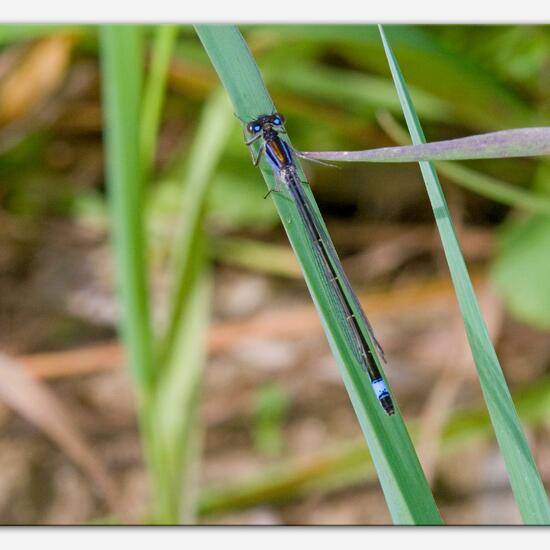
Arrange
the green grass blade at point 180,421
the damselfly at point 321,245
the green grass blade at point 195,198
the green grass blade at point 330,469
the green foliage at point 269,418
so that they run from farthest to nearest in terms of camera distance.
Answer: the green foliage at point 269,418
the green grass blade at point 330,469
the green grass blade at point 195,198
the green grass blade at point 180,421
the damselfly at point 321,245

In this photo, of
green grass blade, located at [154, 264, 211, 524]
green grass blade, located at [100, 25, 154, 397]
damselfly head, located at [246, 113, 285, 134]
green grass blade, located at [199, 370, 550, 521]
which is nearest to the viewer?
A: damselfly head, located at [246, 113, 285, 134]

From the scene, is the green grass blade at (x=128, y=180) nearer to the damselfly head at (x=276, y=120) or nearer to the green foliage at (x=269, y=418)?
the damselfly head at (x=276, y=120)

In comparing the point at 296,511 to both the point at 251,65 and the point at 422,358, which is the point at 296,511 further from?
the point at 251,65

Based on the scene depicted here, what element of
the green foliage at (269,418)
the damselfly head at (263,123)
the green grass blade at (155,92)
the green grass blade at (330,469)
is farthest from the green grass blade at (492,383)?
the green foliage at (269,418)

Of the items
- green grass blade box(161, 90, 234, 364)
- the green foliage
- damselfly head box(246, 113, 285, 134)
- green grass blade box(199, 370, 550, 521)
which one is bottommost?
green grass blade box(199, 370, 550, 521)

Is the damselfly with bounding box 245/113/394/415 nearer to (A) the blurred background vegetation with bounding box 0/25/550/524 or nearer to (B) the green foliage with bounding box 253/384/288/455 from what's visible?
(A) the blurred background vegetation with bounding box 0/25/550/524

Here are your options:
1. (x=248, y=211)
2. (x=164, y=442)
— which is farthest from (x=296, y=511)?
(x=248, y=211)

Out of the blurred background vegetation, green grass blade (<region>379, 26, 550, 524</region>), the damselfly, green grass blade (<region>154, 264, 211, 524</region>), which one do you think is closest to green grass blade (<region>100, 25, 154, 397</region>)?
green grass blade (<region>154, 264, 211, 524</region>)
